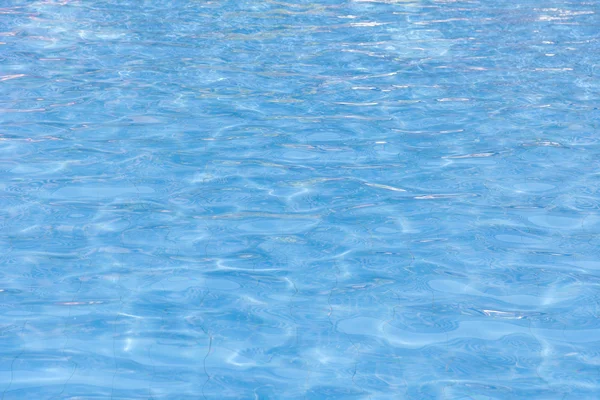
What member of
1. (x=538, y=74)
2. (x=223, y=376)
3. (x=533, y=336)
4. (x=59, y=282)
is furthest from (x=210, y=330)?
(x=538, y=74)

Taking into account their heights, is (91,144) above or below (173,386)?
above

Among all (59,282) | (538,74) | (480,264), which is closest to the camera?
(59,282)

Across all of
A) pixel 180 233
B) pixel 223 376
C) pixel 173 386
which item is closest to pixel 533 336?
pixel 223 376

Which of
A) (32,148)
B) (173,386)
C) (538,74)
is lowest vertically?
(173,386)

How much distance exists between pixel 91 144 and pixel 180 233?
1344mm

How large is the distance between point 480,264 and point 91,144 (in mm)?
2660

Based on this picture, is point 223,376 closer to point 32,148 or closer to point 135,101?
point 32,148

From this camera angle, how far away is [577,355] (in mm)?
→ 2928

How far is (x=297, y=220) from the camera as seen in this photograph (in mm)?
3871

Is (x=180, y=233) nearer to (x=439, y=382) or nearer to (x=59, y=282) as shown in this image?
(x=59, y=282)

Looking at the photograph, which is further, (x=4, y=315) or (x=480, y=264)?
(x=480, y=264)

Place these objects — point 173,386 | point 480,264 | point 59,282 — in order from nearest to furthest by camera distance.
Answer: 1. point 173,386
2. point 59,282
3. point 480,264

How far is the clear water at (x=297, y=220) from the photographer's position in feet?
9.38

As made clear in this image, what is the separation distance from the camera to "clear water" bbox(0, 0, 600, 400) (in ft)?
9.38
